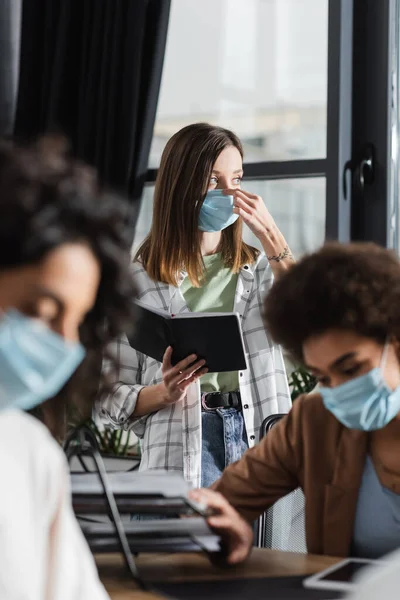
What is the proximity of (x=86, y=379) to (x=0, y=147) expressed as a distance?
407 mm

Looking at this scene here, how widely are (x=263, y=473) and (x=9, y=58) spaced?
265cm

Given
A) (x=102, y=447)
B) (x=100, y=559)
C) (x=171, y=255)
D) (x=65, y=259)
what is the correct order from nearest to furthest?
1. (x=65, y=259)
2. (x=100, y=559)
3. (x=171, y=255)
4. (x=102, y=447)

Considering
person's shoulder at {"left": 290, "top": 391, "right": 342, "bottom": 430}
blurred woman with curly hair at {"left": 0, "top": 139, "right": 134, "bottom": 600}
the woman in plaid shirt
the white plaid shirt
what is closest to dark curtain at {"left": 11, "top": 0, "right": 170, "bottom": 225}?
the woman in plaid shirt

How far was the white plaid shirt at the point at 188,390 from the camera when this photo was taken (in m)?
2.15

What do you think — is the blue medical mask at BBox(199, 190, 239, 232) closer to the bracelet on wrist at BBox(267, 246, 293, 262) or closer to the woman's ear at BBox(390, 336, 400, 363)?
the bracelet on wrist at BBox(267, 246, 293, 262)

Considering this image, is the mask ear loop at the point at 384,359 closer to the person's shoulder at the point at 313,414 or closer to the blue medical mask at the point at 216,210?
the person's shoulder at the point at 313,414

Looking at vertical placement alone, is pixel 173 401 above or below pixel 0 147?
below

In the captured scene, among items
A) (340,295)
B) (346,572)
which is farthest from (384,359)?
(346,572)

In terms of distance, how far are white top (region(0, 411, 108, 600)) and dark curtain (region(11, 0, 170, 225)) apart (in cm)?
235

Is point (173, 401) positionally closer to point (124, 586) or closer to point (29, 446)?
point (124, 586)

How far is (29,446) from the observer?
1.04m

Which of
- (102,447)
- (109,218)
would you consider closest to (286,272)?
(109,218)

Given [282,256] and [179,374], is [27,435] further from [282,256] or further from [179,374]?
[282,256]

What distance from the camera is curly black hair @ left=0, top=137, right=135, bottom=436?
0.92m
